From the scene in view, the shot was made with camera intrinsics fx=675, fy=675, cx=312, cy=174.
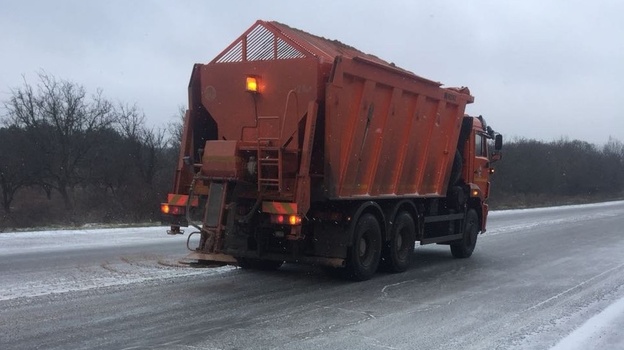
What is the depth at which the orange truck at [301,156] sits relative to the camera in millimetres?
9648

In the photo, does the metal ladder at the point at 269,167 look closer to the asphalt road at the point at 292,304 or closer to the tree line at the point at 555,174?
the asphalt road at the point at 292,304

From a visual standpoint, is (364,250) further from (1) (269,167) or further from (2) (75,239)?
(2) (75,239)

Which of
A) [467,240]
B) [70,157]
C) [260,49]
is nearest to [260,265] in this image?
[260,49]

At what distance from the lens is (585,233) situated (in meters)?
21.9

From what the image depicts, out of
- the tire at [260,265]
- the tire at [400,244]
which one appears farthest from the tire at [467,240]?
the tire at [260,265]

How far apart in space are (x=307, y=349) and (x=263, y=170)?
3.94 metres

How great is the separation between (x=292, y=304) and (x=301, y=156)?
7.00ft

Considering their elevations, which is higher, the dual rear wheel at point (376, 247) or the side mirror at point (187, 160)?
the side mirror at point (187, 160)

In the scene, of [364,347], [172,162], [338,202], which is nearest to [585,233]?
[338,202]

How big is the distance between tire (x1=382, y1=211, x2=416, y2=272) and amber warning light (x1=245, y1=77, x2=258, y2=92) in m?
3.41

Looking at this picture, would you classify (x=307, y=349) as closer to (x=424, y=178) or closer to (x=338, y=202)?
(x=338, y=202)

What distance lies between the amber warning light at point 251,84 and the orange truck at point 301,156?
0.09 ft

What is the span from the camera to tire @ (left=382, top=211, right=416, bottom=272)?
37.9 feet

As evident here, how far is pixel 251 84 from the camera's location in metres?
10.2
